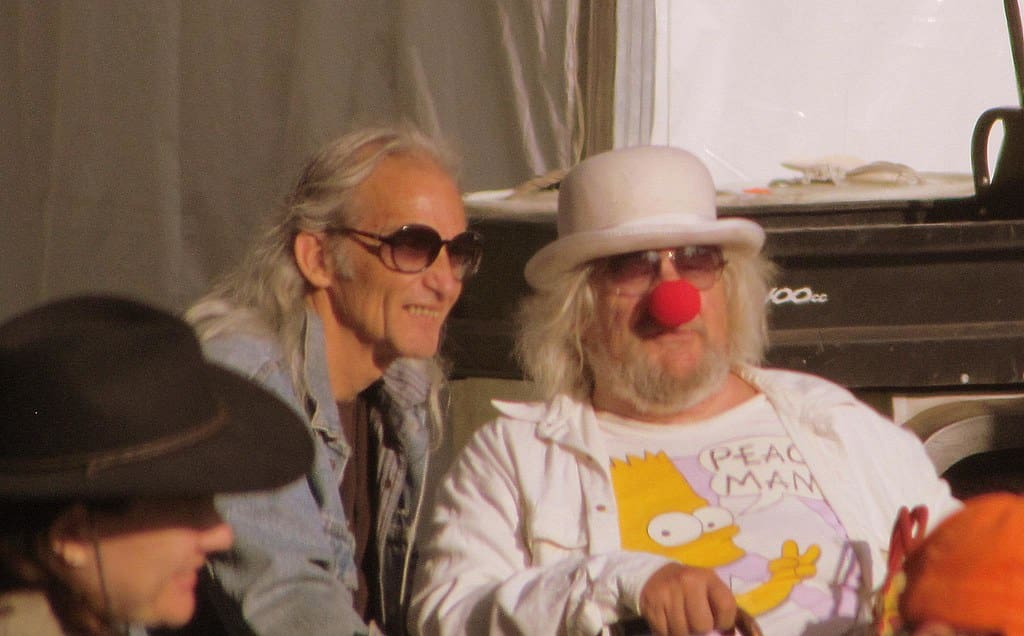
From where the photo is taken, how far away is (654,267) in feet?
8.88

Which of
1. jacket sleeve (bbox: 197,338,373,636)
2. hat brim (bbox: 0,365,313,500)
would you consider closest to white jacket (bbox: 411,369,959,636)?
jacket sleeve (bbox: 197,338,373,636)

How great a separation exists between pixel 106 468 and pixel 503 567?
118 cm

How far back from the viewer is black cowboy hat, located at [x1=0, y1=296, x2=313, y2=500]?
4.76 ft

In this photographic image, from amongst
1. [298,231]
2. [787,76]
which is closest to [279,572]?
[298,231]

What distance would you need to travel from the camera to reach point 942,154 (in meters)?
4.20

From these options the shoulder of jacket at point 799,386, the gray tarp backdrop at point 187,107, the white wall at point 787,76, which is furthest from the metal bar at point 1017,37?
the gray tarp backdrop at point 187,107

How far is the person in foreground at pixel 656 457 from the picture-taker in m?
2.43

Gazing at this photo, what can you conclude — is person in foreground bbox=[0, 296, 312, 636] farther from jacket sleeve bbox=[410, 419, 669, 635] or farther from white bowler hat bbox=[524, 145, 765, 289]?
white bowler hat bbox=[524, 145, 765, 289]

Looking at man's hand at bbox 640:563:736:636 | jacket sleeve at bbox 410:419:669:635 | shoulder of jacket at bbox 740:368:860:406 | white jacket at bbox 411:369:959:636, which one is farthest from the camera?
shoulder of jacket at bbox 740:368:860:406

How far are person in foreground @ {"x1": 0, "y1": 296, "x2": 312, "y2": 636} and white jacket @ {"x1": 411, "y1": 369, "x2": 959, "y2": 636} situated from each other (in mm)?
888

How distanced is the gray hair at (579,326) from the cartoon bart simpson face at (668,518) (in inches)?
10.0

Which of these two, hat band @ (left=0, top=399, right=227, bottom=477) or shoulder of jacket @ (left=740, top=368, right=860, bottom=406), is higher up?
hat band @ (left=0, top=399, right=227, bottom=477)

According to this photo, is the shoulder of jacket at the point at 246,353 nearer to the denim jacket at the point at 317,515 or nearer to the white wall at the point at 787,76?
the denim jacket at the point at 317,515

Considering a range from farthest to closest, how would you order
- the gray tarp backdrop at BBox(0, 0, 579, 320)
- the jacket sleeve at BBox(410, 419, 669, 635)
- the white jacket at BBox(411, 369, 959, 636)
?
the gray tarp backdrop at BBox(0, 0, 579, 320) < the white jacket at BBox(411, 369, 959, 636) < the jacket sleeve at BBox(410, 419, 669, 635)
